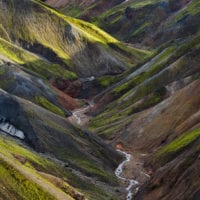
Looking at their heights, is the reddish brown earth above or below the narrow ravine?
above

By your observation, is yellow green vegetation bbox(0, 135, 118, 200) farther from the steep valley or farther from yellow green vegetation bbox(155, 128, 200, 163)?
yellow green vegetation bbox(155, 128, 200, 163)

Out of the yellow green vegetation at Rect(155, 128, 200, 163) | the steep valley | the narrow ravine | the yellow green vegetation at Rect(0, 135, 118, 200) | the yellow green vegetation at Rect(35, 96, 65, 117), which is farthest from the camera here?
the yellow green vegetation at Rect(35, 96, 65, 117)

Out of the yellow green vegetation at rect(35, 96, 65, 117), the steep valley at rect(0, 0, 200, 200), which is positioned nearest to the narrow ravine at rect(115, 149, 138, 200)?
the steep valley at rect(0, 0, 200, 200)

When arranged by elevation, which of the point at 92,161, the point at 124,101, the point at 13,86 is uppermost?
the point at 124,101

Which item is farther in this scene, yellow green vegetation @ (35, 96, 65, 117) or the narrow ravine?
yellow green vegetation @ (35, 96, 65, 117)

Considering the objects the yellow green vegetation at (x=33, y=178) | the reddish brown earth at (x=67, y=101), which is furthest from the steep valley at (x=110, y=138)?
the reddish brown earth at (x=67, y=101)

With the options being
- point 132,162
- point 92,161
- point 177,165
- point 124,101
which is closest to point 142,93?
point 124,101

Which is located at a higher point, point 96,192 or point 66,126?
point 66,126

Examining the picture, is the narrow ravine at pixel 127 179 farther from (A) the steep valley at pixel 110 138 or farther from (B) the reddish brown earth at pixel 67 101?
(B) the reddish brown earth at pixel 67 101

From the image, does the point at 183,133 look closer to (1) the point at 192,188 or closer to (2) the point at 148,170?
(2) the point at 148,170
